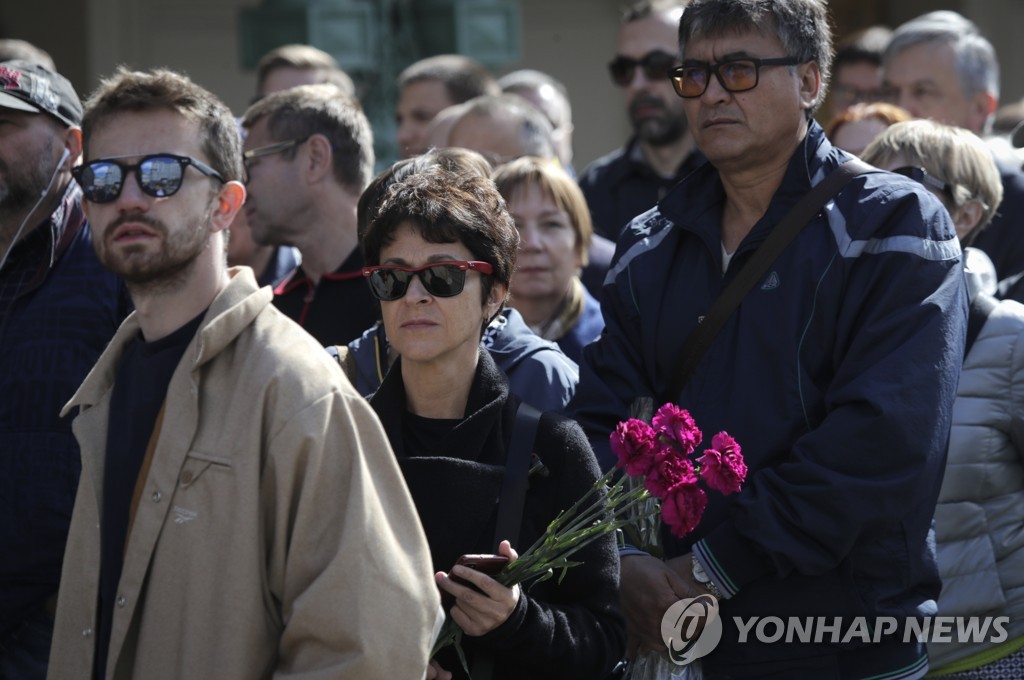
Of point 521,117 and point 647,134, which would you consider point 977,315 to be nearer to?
point 521,117

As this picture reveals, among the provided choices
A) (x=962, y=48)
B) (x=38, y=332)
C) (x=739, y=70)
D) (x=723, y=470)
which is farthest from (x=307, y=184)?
(x=962, y=48)

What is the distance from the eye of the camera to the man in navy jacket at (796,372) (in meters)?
3.19

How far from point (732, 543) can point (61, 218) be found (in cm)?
207

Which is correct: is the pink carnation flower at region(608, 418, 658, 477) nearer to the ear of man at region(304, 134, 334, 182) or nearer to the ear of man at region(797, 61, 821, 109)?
the ear of man at region(797, 61, 821, 109)

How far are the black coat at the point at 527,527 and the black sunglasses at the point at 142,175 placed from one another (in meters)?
0.72

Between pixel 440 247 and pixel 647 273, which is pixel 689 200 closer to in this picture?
pixel 647 273

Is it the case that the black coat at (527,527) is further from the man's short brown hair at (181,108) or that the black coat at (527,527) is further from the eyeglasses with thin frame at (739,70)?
the eyeglasses with thin frame at (739,70)

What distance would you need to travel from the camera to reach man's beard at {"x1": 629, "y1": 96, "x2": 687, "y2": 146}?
6.51 metres

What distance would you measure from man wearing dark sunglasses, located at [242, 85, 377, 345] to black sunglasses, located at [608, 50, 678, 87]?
→ 1984 mm

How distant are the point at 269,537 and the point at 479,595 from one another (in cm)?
47

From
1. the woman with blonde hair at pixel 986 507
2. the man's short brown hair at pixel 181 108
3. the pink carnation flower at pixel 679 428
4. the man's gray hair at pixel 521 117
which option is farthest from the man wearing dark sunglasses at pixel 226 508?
the man's gray hair at pixel 521 117

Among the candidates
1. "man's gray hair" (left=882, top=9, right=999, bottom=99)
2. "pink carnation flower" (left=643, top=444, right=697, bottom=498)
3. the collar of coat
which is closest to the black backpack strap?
"pink carnation flower" (left=643, top=444, right=697, bottom=498)

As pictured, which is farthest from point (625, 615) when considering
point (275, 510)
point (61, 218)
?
point (61, 218)

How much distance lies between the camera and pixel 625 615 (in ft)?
11.1
